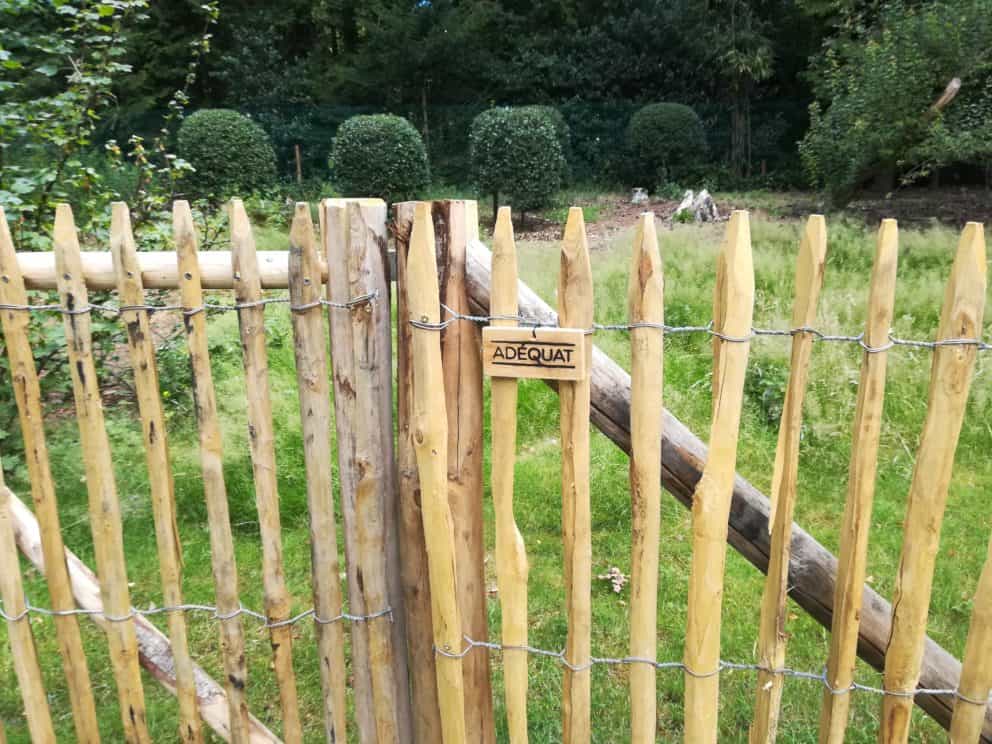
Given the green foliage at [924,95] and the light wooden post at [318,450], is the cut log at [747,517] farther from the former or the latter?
the green foliage at [924,95]

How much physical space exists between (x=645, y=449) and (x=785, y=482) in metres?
0.32

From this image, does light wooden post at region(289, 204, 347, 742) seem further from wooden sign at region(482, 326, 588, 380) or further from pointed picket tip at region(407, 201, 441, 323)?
wooden sign at region(482, 326, 588, 380)

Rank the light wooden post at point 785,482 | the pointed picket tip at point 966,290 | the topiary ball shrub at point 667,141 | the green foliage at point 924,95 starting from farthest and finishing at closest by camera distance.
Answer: the topiary ball shrub at point 667,141, the green foliage at point 924,95, the light wooden post at point 785,482, the pointed picket tip at point 966,290

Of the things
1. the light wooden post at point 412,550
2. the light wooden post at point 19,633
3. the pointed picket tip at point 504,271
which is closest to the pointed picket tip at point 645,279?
the pointed picket tip at point 504,271

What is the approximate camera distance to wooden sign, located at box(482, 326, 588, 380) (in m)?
1.75

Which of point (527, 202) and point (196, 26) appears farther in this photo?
point (196, 26)

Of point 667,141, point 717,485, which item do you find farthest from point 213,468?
point 667,141

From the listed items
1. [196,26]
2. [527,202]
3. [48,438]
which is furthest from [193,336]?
[196,26]

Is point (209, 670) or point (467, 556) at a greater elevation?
point (467, 556)

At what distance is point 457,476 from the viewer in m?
1.99

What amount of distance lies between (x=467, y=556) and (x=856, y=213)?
33.7 ft

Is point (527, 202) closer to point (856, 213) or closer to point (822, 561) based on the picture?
point (856, 213)

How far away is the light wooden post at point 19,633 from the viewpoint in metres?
2.31

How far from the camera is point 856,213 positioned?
→ 1060cm
